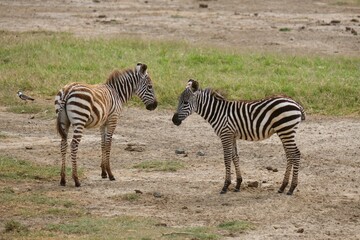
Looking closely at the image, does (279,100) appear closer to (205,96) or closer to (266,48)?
(205,96)

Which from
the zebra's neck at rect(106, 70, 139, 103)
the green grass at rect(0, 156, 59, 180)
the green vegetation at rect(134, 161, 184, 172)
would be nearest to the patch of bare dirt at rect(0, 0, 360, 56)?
the zebra's neck at rect(106, 70, 139, 103)

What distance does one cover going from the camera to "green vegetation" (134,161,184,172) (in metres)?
14.0

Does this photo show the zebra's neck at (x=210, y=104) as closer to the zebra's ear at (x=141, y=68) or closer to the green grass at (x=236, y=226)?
the zebra's ear at (x=141, y=68)

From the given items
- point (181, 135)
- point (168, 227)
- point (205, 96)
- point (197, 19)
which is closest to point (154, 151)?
point (181, 135)

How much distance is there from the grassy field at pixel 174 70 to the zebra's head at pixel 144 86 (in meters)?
3.33

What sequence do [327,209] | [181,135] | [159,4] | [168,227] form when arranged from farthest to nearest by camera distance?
[159,4]
[181,135]
[327,209]
[168,227]

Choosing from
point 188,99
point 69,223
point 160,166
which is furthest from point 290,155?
Answer: point 69,223

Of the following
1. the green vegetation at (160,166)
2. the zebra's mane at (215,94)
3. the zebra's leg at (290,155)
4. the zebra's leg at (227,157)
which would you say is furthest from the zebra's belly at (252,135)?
the green vegetation at (160,166)

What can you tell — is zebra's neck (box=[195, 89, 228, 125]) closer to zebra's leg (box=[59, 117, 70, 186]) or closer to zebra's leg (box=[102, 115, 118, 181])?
zebra's leg (box=[102, 115, 118, 181])

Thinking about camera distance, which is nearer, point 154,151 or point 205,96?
point 205,96

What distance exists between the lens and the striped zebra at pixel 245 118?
41.5 feet

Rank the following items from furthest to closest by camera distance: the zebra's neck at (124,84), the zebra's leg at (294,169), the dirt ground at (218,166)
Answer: the zebra's neck at (124,84)
the zebra's leg at (294,169)
the dirt ground at (218,166)

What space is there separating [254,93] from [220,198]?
590 centimetres

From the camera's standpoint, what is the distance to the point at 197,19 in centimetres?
2958
